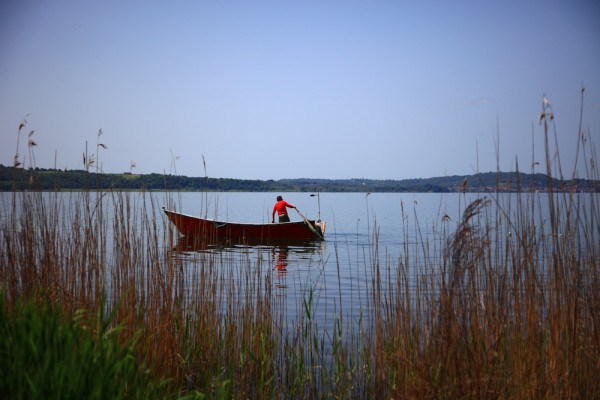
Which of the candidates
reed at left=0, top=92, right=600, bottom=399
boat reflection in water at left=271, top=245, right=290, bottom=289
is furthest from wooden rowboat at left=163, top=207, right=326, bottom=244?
reed at left=0, top=92, right=600, bottom=399

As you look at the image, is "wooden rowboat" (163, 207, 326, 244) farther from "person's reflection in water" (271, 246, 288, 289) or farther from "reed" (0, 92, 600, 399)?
"reed" (0, 92, 600, 399)

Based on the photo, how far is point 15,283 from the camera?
4477 mm

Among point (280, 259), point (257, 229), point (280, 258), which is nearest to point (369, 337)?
point (280, 259)

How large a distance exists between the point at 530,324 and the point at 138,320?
3204 millimetres

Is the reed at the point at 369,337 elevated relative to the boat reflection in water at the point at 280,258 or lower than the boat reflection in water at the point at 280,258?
elevated

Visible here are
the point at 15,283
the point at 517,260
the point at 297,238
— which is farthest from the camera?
the point at 297,238

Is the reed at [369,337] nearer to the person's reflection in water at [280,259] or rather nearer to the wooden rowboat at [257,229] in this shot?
the person's reflection in water at [280,259]

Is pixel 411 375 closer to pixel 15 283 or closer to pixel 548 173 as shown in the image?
pixel 548 173

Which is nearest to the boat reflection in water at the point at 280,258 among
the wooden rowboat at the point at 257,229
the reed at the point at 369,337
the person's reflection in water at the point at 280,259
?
the person's reflection in water at the point at 280,259

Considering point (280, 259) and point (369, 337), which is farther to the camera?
point (280, 259)

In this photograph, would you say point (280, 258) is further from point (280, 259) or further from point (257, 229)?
point (257, 229)

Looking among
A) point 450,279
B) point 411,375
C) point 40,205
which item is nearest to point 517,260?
point 450,279

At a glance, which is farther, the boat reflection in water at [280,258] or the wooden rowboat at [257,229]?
the wooden rowboat at [257,229]

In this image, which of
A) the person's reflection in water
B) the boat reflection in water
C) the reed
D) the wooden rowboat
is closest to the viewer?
the reed
